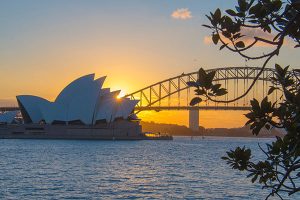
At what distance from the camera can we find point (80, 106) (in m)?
96.4

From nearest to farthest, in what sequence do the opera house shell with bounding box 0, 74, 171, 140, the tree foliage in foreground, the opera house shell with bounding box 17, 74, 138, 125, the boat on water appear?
the tree foliage in foreground, the opera house shell with bounding box 17, 74, 138, 125, the opera house shell with bounding box 0, 74, 171, 140, the boat on water

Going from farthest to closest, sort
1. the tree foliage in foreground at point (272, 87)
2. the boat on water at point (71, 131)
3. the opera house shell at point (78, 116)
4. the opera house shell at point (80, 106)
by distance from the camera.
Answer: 1. the boat on water at point (71, 131)
2. the opera house shell at point (78, 116)
3. the opera house shell at point (80, 106)
4. the tree foliage in foreground at point (272, 87)

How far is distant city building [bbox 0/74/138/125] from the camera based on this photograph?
8969 centimetres

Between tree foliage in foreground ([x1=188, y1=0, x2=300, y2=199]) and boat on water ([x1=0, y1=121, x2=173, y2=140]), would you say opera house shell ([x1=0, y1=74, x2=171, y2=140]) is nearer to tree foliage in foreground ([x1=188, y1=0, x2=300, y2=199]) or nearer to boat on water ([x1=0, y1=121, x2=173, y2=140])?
boat on water ([x1=0, y1=121, x2=173, y2=140])

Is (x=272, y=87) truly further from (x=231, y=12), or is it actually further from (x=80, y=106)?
(x=80, y=106)

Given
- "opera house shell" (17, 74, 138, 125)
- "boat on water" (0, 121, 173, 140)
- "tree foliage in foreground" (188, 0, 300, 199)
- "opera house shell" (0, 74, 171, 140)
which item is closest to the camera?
"tree foliage in foreground" (188, 0, 300, 199)

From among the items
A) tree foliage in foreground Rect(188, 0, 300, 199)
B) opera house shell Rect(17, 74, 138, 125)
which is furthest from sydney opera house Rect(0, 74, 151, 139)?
tree foliage in foreground Rect(188, 0, 300, 199)

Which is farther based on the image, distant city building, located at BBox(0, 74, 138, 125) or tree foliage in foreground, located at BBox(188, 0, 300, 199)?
distant city building, located at BBox(0, 74, 138, 125)

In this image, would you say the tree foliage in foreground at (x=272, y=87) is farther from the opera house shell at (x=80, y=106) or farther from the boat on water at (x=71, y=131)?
the boat on water at (x=71, y=131)

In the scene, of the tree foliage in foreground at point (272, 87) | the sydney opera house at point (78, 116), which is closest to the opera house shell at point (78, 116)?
Answer: the sydney opera house at point (78, 116)

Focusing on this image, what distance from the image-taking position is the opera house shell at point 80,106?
89688 mm

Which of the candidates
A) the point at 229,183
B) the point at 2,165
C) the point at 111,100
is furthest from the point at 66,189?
the point at 111,100

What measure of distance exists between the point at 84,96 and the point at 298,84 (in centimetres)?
8785

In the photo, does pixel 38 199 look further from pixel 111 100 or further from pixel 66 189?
pixel 111 100
